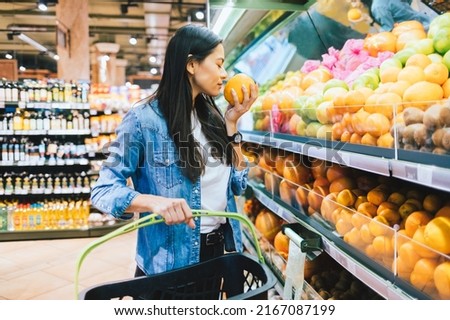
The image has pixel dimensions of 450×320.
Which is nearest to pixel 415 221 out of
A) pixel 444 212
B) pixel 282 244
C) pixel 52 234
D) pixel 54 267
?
pixel 444 212

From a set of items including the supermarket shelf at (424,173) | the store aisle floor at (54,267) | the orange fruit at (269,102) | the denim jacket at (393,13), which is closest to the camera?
the supermarket shelf at (424,173)

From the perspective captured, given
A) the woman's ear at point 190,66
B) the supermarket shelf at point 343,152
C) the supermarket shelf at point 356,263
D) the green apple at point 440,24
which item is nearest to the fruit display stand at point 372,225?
the supermarket shelf at point 356,263

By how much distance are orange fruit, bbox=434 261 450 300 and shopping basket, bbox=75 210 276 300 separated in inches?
16.2

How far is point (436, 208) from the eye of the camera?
1.30 meters

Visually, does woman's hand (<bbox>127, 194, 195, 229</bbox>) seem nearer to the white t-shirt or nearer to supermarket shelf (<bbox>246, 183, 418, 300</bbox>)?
the white t-shirt

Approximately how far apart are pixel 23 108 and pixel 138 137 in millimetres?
3828

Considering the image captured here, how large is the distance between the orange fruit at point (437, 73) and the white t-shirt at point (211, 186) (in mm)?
681

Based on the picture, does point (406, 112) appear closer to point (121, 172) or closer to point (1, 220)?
point (121, 172)

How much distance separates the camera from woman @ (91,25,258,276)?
49.8 inches

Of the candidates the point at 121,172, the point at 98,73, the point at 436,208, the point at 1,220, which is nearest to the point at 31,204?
the point at 1,220

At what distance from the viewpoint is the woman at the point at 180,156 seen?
49.8 inches

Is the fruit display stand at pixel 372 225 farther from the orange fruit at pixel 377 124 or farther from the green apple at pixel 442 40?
the green apple at pixel 442 40

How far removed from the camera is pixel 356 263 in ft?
4.63

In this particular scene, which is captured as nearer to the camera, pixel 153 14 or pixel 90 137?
pixel 90 137
